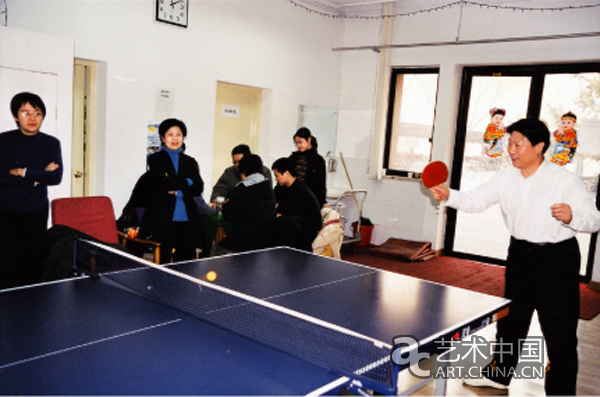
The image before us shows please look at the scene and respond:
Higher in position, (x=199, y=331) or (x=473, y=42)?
(x=473, y=42)

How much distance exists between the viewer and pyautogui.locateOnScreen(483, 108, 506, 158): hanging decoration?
6832 mm

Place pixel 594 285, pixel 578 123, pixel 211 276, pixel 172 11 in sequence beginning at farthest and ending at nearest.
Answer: pixel 578 123 → pixel 594 285 → pixel 172 11 → pixel 211 276

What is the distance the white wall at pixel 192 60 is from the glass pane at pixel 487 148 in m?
2.21

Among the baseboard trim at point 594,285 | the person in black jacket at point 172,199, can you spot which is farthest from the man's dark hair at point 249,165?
the baseboard trim at point 594,285

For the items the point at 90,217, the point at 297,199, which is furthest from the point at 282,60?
the point at 90,217

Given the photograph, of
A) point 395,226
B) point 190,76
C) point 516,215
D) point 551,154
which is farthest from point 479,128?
point 516,215

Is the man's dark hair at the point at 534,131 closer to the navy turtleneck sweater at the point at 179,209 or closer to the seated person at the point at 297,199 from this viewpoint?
the seated person at the point at 297,199

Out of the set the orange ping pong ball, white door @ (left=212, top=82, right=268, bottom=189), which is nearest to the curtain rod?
white door @ (left=212, top=82, right=268, bottom=189)

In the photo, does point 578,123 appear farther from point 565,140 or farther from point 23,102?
point 23,102

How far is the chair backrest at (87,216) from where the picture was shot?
152 inches

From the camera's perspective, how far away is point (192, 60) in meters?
5.79

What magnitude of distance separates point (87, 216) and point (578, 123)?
557 cm

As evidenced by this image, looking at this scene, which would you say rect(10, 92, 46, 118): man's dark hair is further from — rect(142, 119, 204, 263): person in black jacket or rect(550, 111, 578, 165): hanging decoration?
rect(550, 111, 578, 165): hanging decoration

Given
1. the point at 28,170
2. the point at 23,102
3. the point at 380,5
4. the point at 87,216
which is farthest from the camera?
the point at 380,5
